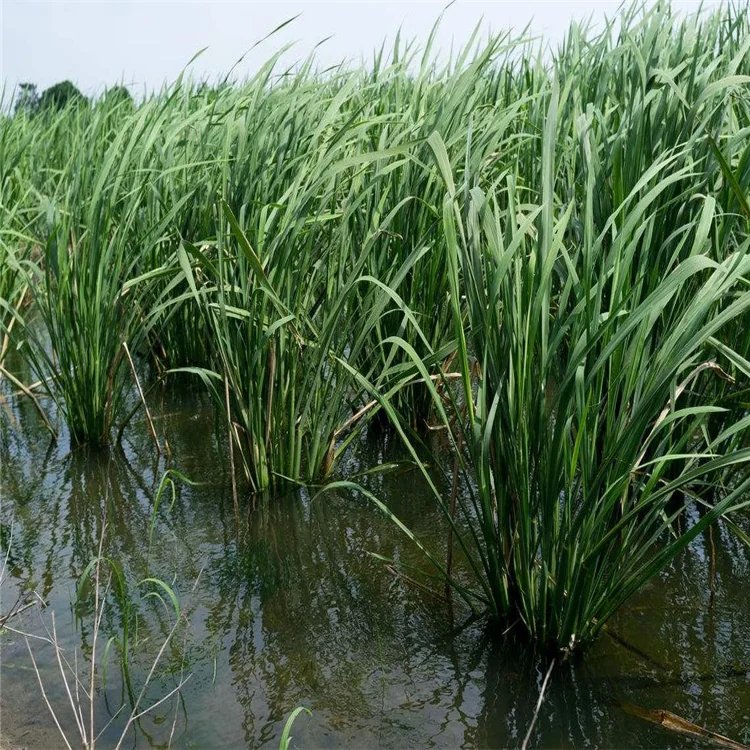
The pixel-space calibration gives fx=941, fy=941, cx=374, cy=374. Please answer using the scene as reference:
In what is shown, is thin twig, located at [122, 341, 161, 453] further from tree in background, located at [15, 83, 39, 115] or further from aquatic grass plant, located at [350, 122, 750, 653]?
tree in background, located at [15, 83, 39, 115]

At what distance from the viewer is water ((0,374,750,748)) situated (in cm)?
176

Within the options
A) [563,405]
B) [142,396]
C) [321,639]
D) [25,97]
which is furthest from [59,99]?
[563,405]

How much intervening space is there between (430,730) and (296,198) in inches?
59.9

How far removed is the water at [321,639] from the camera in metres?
1.76

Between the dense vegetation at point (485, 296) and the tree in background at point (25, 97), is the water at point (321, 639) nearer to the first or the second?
the dense vegetation at point (485, 296)

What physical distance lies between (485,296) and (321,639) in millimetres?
824

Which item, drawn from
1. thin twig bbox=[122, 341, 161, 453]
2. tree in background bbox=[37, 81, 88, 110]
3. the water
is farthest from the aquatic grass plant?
tree in background bbox=[37, 81, 88, 110]

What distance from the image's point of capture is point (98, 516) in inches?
109

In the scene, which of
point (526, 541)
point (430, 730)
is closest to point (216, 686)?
point (430, 730)

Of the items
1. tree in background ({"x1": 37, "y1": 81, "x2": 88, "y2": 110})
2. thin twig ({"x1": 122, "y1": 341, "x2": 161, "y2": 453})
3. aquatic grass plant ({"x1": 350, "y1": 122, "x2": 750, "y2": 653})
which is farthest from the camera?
tree in background ({"x1": 37, "y1": 81, "x2": 88, "y2": 110})

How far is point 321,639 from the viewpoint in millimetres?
2051

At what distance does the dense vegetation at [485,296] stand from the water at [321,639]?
0.12 metres

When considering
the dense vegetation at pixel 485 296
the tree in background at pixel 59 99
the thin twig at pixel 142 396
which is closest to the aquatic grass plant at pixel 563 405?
the dense vegetation at pixel 485 296

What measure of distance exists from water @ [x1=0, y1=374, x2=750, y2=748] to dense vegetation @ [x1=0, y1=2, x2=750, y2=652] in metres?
0.12
